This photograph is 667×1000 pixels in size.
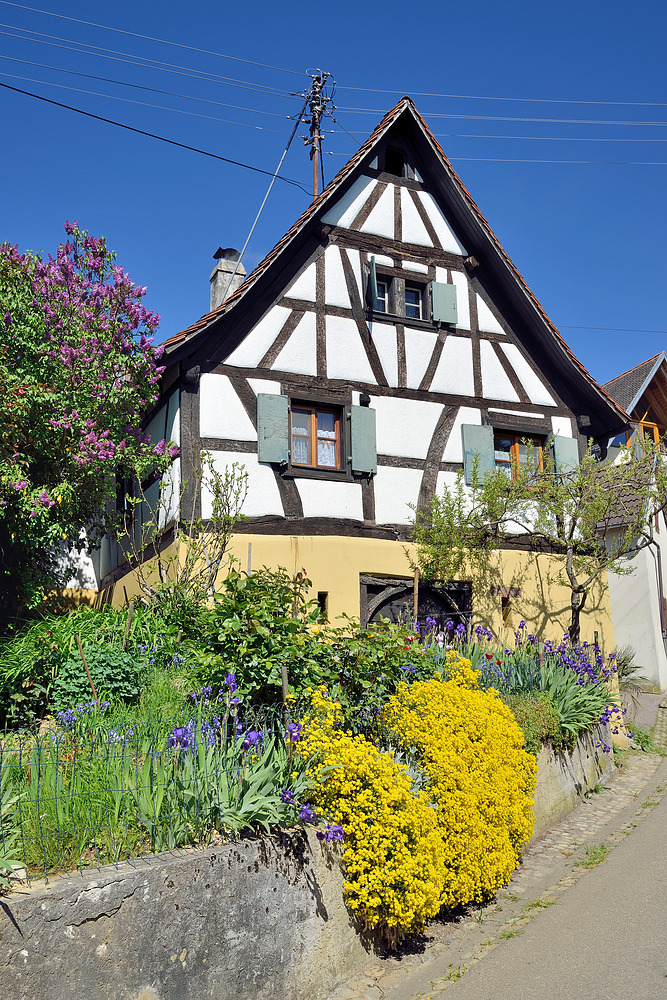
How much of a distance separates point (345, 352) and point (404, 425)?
137 centimetres

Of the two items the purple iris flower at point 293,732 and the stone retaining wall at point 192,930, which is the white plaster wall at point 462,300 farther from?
the stone retaining wall at point 192,930

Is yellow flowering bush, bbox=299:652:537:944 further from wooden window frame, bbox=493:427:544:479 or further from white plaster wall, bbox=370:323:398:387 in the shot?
wooden window frame, bbox=493:427:544:479

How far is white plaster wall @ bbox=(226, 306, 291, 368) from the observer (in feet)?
35.4

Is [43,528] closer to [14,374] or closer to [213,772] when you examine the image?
[14,374]

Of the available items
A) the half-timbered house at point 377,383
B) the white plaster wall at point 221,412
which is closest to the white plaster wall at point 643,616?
the half-timbered house at point 377,383

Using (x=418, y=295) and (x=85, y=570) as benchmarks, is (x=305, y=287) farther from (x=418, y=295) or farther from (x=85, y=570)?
(x=85, y=570)

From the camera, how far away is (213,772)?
16.2 ft

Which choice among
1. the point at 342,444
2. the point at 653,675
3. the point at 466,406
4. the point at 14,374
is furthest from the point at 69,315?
the point at 653,675

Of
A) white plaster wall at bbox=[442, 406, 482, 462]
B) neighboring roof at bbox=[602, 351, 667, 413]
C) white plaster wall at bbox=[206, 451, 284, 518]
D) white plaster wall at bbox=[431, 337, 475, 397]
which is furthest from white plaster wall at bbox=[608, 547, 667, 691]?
white plaster wall at bbox=[206, 451, 284, 518]

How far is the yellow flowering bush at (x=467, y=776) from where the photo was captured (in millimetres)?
5859

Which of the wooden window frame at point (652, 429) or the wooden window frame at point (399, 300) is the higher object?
the wooden window frame at point (652, 429)

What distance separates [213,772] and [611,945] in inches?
116

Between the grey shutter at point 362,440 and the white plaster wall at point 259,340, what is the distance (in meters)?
1.49

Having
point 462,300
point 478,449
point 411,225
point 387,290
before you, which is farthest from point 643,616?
point 411,225
